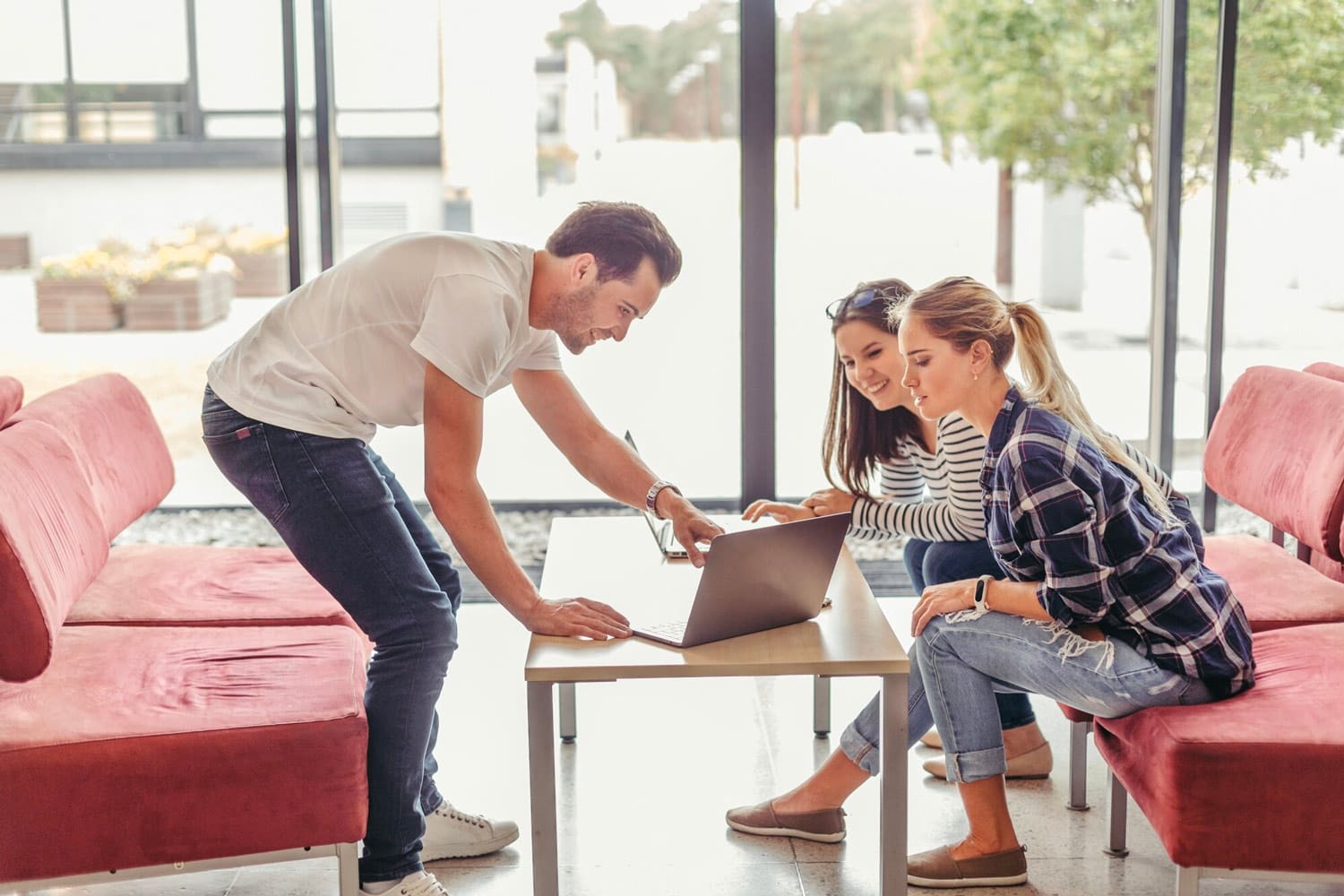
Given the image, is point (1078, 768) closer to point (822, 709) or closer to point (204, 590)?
point (822, 709)

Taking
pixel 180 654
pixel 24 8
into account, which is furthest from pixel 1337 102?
pixel 24 8

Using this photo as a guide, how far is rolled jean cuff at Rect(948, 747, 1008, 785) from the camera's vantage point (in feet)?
8.28

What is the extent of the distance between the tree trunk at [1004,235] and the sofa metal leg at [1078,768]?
2091 mm

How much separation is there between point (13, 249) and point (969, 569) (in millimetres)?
3358

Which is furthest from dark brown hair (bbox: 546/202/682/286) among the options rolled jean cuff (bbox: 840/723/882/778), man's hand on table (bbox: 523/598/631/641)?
rolled jean cuff (bbox: 840/723/882/778)

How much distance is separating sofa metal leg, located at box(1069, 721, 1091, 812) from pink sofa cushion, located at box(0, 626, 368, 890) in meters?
1.45

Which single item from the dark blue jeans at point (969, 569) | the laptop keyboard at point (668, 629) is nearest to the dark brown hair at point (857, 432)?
the dark blue jeans at point (969, 569)

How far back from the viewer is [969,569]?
3.05m

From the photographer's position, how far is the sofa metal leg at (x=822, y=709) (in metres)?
3.35

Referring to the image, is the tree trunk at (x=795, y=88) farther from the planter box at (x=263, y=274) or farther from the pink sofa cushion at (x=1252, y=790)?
the pink sofa cushion at (x=1252, y=790)

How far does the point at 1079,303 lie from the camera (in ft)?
15.8

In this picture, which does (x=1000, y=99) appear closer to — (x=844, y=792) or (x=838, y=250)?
(x=838, y=250)

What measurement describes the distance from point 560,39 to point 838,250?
1.14 m

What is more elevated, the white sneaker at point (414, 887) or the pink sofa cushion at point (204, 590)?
the pink sofa cushion at point (204, 590)
